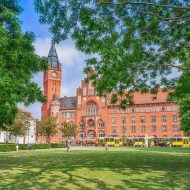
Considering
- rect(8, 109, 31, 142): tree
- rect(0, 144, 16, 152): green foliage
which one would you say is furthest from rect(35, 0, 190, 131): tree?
rect(8, 109, 31, 142): tree

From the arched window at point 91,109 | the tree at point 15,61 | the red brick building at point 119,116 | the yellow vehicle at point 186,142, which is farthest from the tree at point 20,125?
the tree at point 15,61

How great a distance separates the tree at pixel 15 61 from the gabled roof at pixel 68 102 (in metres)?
95.9

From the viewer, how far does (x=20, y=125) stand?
6606 cm

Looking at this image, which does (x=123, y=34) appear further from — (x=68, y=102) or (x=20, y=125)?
(x=68, y=102)

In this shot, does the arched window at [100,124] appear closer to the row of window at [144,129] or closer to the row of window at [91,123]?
the row of window at [91,123]

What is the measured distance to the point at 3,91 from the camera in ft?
44.4

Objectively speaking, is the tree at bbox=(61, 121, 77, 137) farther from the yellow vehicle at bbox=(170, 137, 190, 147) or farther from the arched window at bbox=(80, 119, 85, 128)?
the yellow vehicle at bbox=(170, 137, 190, 147)

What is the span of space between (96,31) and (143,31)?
81.0 inches

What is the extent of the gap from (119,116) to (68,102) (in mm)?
22256

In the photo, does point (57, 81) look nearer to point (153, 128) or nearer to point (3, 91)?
point (153, 128)

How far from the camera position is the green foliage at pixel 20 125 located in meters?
64.8

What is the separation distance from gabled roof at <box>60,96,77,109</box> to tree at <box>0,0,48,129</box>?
95.9 meters

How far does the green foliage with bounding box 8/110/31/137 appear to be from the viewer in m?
64.8

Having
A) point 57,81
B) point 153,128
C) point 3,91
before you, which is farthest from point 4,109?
point 57,81
